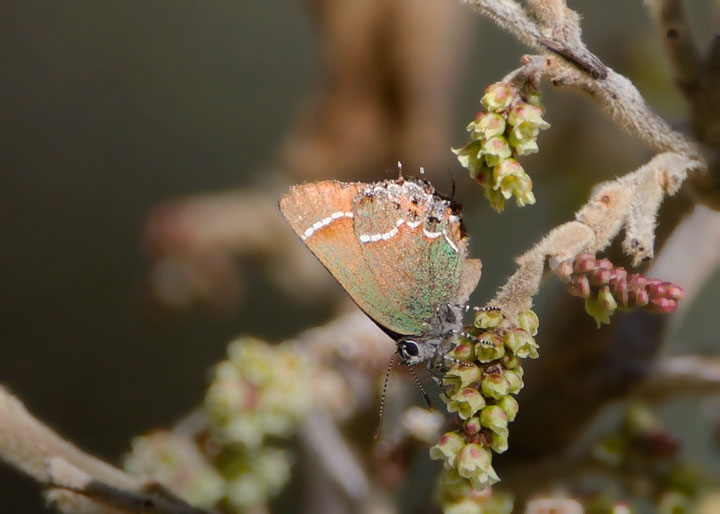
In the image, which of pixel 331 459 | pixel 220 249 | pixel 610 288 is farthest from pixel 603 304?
pixel 220 249

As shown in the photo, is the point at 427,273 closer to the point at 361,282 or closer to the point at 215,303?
the point at 361,282

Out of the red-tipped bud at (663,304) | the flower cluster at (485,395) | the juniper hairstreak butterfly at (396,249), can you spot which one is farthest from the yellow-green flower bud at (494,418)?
the juniper hairstreak butterfly at (396,249)

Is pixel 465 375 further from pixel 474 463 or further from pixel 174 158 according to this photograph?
pixel 174 158

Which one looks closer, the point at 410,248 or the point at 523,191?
the point at 523,191

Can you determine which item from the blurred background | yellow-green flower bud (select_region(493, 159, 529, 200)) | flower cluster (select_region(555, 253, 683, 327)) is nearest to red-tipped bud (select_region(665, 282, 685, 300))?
flower cluster (select_region(555, 253, 683, 327))

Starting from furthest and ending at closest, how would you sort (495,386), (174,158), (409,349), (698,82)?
(174,158) < (409,349) < (698,82) < (495,386)

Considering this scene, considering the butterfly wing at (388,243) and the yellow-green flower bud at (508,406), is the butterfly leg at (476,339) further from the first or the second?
the butterfly wing at (388,243)

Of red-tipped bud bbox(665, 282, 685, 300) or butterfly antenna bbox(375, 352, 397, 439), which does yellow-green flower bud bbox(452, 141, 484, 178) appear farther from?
butterfly antenna bbox(375, 352, 397, 439)
